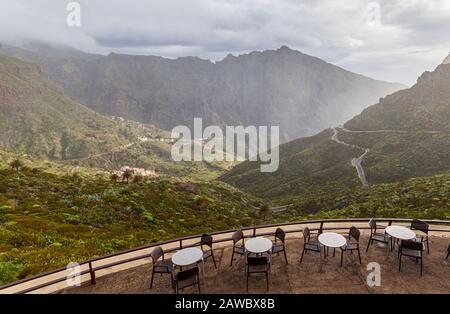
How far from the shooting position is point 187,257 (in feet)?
31.7

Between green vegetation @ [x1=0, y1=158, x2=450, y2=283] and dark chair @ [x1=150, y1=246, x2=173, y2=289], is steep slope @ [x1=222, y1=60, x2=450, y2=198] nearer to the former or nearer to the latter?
green vegetation @ [x1=0, y1=158, x2=450, y2=283]

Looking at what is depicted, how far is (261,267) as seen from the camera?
9.35 meters

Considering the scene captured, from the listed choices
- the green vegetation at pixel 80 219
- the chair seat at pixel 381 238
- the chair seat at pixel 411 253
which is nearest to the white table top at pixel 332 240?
the chair seat at pixel 381 238

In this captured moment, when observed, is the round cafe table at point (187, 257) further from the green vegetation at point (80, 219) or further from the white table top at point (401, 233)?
the white table top at point (401, 233)

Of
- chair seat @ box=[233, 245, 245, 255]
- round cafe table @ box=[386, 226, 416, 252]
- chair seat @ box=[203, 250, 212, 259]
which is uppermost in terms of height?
round cafe table @ box=[386, 226, 416, 252]

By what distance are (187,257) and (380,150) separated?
93.6 m

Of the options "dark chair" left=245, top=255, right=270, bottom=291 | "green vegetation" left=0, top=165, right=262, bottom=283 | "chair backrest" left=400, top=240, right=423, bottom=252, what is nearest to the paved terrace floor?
"dark chair" left=245, top=255, right=270, bottom=291

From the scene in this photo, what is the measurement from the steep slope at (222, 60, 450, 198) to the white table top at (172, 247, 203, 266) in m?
59.0

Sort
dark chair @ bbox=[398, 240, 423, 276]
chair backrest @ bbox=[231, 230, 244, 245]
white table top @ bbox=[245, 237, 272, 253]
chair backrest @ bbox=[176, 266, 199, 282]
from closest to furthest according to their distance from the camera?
chair backrest @ bbox=[176, 266, 199, 282] < dark chair @ bbox=[398, 240, 423, 276] < white table top @ bbox=[245, 237, 272, 253] < chair backrest @ bbox=[231, 230, 244, 245]

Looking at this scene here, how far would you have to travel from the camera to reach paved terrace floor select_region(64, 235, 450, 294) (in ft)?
29.8

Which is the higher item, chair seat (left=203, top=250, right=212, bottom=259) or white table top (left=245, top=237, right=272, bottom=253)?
white table top (left=245, top=237, right=272, bottom=253)

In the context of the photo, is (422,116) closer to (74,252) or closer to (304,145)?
(304,145)

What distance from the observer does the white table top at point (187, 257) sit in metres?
9.33
